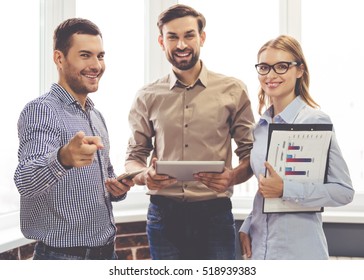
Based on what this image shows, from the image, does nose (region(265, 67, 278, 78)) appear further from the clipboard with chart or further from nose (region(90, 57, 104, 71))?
nose (region(90, 57, 104, 71))

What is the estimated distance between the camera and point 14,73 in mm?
2092

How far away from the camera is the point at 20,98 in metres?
2.11

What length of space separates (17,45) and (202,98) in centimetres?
104

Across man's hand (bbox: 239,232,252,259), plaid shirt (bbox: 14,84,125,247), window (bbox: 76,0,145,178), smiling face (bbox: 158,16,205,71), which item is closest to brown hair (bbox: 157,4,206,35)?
smiling face (bbox: 158,16,205,71)

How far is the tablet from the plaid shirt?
0.21 meters

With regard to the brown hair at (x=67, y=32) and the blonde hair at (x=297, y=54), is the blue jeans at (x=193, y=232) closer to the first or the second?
the blonde hair at (x=297, y=54)

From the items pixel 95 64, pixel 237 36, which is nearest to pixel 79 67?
pixel 95 64

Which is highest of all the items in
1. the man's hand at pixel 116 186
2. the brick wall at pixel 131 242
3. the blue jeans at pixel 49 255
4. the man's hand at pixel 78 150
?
the man's hand at pixel 78 150

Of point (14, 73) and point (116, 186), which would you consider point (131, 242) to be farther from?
point (14, 73)

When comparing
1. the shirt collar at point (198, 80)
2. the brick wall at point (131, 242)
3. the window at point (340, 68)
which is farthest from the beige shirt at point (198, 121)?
the window at point (340, 68)

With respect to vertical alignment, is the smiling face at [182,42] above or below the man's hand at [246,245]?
above

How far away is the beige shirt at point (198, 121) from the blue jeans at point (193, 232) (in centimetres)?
5

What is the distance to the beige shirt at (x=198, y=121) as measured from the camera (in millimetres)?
1725

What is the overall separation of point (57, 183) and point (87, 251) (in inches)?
9.3
